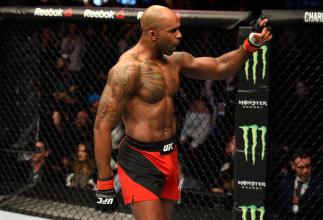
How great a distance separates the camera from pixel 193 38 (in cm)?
461

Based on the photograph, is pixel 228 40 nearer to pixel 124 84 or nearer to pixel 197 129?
pixel 197 129

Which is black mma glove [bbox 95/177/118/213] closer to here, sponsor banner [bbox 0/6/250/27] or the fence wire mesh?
sponsor banner [bbox 0/6/250/27]

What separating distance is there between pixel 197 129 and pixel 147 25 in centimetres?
207

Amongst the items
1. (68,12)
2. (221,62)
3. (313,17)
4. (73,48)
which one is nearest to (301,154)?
(313,17)

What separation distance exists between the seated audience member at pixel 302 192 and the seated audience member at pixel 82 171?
60.5 inches

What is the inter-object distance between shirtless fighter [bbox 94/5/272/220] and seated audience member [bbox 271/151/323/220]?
1.64 meters

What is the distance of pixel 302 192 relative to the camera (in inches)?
Answer: 160

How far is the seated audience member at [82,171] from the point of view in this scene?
461 centimetres

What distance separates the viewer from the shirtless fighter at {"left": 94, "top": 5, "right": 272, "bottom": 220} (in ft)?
8.03

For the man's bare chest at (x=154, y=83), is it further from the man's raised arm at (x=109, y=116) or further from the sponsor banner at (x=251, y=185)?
the sponsor banner at (x=251, y=185)

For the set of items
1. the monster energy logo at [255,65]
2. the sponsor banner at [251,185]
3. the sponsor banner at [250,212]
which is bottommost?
the sponsor banner at [250,212]

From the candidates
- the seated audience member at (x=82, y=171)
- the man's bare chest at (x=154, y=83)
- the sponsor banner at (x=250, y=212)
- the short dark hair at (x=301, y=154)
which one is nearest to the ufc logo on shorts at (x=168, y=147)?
the man's bare chest at (x=154, y=83)

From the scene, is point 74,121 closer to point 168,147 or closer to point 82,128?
point 82,128

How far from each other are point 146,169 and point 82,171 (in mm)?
2177
